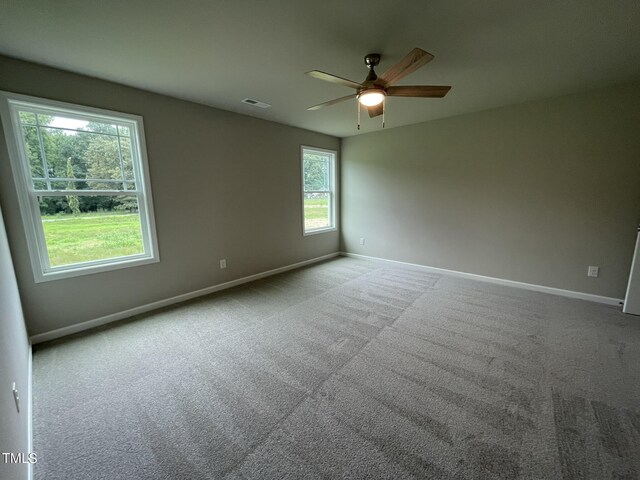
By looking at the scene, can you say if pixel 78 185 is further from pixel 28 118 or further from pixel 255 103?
pixel 255 103

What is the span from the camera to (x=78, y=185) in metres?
2.52

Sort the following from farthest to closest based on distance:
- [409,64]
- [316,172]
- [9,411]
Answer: [316,172] → [409,64] → [9,411]

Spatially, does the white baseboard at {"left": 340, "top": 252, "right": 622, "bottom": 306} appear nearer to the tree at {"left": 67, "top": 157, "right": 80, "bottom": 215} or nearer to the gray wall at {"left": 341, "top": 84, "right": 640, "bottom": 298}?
the gray wall at {"left": 341, "top": 84, "right": 640, "bottom": 298}

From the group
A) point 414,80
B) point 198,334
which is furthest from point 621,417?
point 198,334

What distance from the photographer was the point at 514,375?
6.31ft

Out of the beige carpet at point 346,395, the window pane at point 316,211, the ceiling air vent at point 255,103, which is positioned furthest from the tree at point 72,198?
the window pane at point 316,211

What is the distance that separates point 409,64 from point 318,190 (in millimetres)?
3494

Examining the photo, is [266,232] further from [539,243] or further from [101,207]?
[539,243]

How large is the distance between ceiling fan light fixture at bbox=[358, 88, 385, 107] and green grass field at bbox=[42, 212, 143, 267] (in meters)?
2.72

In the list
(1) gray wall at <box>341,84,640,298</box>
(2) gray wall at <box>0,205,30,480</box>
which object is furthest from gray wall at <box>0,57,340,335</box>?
(1) gray wall at <box>341,84,640,298</box>

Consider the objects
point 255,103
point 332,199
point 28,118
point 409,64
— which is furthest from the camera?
point 332,199

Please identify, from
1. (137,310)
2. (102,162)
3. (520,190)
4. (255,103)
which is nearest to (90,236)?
(102,162)

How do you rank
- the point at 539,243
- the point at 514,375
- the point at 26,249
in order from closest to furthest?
the point at 514,375 → the point at 26,249 → the point at 539,243

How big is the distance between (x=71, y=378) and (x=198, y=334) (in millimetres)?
909
